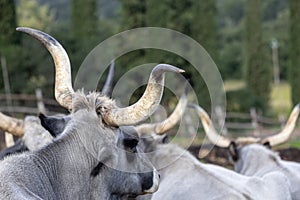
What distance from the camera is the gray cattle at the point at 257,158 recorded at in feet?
27.5

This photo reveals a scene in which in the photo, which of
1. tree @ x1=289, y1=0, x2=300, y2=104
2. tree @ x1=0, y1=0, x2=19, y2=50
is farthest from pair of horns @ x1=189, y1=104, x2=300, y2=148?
tree @ x1=289, y1=0, x2=300, y2=104

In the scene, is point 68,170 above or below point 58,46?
below

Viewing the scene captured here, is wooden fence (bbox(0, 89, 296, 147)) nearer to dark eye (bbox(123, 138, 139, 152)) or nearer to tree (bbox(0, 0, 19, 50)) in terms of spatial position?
tree (bbox(0, 0, 19, 50))

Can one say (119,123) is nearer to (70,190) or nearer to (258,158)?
(70,190)

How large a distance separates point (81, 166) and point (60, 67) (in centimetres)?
85

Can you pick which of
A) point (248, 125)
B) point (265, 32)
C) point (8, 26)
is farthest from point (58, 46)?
point (265, 32)

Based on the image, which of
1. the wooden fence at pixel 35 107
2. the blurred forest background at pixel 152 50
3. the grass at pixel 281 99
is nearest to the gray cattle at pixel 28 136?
the wooden fence at pixel 35 107

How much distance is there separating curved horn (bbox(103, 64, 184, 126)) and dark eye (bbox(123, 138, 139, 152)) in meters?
0.20

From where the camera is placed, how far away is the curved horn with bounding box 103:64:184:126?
4848 mm

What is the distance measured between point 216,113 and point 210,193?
23.3 meters

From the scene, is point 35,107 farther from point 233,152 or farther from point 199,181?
point 199,181

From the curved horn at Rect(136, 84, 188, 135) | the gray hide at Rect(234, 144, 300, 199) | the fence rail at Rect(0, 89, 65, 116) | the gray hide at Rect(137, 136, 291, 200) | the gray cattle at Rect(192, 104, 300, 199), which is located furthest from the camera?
the fence rail at Rect(0, 89, 65, 116)

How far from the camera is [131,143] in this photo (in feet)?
17.5

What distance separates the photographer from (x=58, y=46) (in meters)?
5.41
